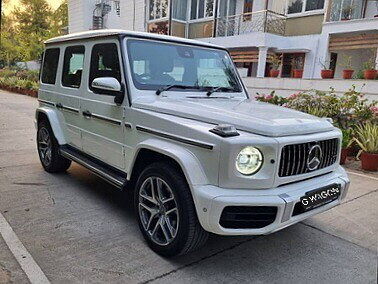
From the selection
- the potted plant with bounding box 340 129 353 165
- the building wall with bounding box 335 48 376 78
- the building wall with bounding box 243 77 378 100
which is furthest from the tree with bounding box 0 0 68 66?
the potted plant with bounding box 340 129 353 165

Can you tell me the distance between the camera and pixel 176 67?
3773 millimetres

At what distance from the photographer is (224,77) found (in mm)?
4246

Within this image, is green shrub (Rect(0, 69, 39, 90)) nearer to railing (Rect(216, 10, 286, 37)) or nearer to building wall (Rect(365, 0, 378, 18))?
railing (Rect(216, 10, 286, 37))

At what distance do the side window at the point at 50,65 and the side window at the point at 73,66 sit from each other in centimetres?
34

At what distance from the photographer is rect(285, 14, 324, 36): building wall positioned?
47.5 ft

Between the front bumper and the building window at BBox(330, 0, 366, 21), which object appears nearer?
the front bumper

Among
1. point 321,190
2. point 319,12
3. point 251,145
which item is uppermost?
point 319,12

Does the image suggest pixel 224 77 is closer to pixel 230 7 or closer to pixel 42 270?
pixel 42 270

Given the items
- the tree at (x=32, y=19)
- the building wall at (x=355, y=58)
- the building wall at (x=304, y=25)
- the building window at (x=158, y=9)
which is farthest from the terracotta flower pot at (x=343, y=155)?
the tree at (x=32, y=19)

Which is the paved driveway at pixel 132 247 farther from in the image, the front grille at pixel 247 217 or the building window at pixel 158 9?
the building window at pixel 158 9

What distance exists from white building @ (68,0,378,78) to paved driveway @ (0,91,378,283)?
35.7 ft

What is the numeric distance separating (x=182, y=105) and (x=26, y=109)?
468 inches

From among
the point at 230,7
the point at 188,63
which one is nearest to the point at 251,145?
the point at 188,63

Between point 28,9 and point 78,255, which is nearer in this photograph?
point 78,255
